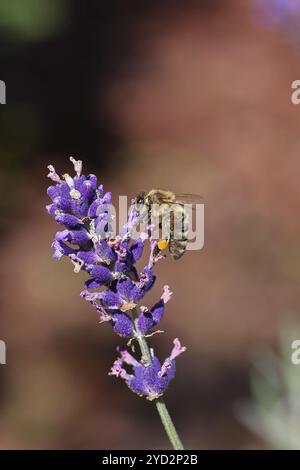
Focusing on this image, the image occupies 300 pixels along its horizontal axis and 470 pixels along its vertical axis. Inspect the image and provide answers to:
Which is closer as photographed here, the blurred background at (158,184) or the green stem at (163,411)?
the green stem at (163,411)

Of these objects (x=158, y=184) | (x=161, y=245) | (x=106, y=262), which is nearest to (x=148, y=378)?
(x=106, y=262)

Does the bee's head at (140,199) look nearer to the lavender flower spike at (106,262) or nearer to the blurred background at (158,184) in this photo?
the lavender flower spike at (106,262)

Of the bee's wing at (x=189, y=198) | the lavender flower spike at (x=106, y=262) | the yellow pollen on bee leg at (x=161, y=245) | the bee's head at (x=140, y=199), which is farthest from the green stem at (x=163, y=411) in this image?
the bee's wing at (x=189, y=198)

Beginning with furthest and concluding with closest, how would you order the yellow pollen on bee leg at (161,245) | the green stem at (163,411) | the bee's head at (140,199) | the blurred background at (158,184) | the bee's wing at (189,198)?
the blurred background at (158,184), the bee's wing at (189,198), the bee's head at (140,199), the yellow pollen on bee leg at (161,245), the green stem at (163,411)

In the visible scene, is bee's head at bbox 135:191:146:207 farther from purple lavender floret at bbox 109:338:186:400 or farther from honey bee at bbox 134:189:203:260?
purple lavender floret at bbox 109:338:186:400

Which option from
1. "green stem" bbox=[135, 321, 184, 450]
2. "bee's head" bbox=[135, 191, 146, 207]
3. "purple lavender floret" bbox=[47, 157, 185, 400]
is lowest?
Result: "green stem" bbox=[135, 321, 184, 450]

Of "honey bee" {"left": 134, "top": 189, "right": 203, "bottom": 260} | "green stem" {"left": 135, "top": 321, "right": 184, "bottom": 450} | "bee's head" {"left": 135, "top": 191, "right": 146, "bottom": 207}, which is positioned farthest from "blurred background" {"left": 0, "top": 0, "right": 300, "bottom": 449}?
"green stem" {"left": 135, "top": 321, "right": 184, "bottom": 450}
